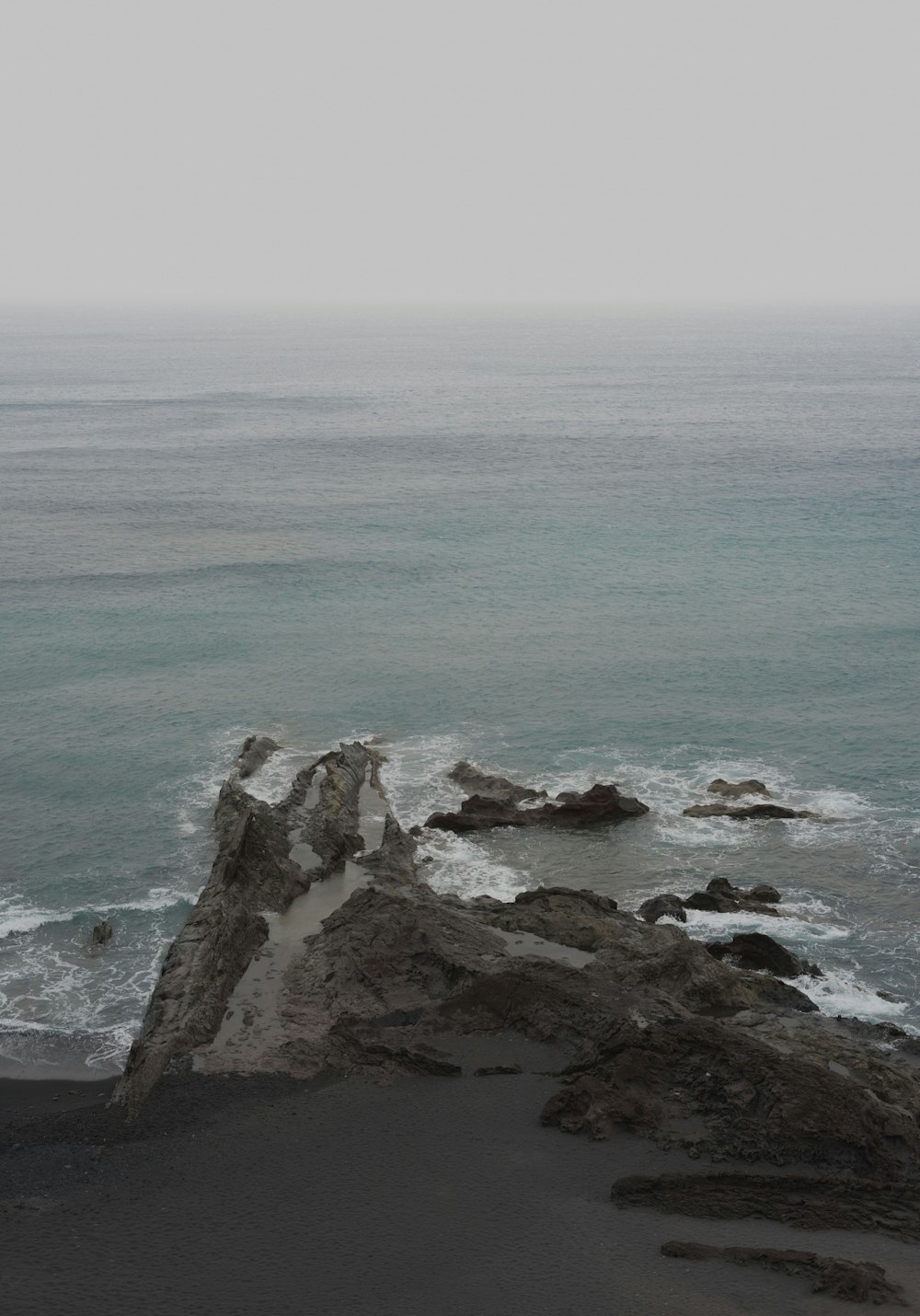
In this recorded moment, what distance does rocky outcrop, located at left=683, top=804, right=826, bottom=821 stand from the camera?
142 feet

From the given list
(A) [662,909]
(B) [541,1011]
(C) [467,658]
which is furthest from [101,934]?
(C) [467,658]

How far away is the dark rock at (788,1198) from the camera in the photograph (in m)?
23.5

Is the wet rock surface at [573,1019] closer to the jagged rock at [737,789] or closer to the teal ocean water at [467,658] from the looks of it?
the teal ocean water at [467,658]

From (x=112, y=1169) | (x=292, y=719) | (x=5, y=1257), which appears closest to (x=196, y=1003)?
(x=112, y=1169)

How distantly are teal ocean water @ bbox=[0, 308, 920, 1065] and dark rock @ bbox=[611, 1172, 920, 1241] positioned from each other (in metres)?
8.69

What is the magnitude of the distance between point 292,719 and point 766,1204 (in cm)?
3356

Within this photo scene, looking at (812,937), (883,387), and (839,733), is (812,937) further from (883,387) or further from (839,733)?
(883,387)

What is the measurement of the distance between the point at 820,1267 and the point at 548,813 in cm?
2277

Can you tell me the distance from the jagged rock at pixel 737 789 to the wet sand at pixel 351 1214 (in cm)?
1875

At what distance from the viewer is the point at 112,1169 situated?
25422mm

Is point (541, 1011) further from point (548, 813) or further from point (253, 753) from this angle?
point (253, 753)

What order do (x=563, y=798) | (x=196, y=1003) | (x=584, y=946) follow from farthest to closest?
(x=563, y=798)
(x=584, y=946)
(x=196, y=1003)

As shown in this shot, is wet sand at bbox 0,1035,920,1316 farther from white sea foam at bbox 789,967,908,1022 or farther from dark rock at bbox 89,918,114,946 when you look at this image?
white sea foam at bbox 789,967,908,1022

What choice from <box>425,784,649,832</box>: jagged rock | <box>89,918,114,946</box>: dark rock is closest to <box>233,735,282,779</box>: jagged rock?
<box>425,784,649,832</box>: jagged rock
